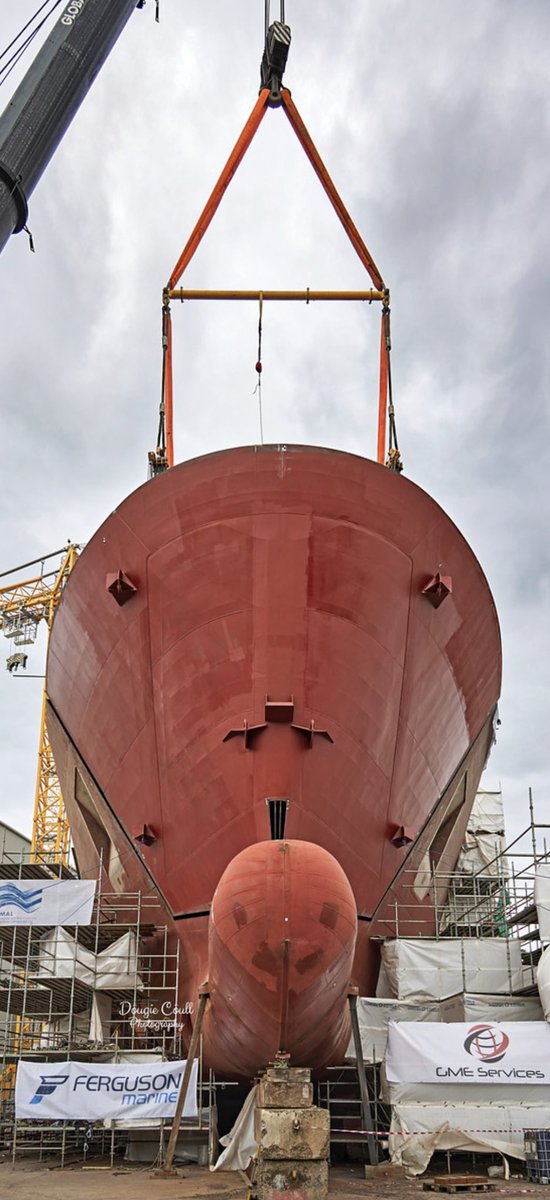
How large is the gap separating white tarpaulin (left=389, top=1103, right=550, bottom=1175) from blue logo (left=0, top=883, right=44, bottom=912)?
14.6ft

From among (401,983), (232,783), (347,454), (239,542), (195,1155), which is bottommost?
(195,1155)

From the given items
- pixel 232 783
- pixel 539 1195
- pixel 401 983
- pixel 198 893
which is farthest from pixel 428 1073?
pixel 232 783

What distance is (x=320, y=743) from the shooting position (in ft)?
30.6

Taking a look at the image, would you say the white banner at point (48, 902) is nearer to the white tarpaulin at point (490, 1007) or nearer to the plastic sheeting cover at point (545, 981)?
the white tarpaulin at point (490, 1007)

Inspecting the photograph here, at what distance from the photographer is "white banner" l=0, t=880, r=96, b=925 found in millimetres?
10742

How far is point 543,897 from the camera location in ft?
36.1

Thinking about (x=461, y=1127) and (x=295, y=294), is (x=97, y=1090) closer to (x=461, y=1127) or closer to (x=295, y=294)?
(x=461, y=1127)

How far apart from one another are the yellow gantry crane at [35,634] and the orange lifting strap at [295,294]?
69.1ft

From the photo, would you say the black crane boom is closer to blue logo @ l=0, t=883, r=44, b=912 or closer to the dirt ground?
blue logo @ l=0, t=883, r=44, b=912

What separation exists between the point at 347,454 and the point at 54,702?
18.4 feet

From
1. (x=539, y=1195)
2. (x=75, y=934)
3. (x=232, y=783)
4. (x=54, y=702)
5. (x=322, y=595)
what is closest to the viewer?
(x=539, y=1195)

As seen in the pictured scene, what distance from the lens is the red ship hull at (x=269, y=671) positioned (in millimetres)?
9281

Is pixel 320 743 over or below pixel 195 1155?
over

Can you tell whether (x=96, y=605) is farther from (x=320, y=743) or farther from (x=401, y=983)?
(x=401, y=983)
